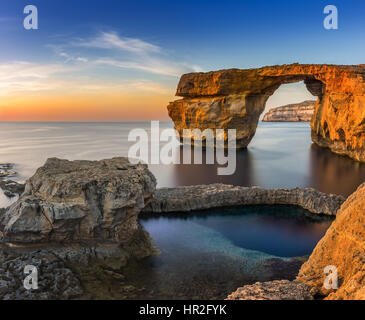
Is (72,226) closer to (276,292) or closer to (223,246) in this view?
(223,246)

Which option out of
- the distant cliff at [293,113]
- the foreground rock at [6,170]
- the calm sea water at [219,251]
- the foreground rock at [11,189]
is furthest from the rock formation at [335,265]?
the distant cliff at [293,113]

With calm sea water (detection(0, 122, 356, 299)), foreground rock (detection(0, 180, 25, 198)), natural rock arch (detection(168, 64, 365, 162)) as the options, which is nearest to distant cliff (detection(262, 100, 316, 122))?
natural rock arch (detection(168, 64, 365, 162))

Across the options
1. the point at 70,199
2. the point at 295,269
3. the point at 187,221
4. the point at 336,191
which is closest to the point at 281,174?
the point at 336,191

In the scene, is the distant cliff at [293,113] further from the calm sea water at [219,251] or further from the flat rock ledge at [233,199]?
the calm sea water at [219,251]

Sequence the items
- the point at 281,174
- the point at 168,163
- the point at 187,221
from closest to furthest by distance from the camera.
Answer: the point at 187,221 < the point at 281,174 < the point at 168,163

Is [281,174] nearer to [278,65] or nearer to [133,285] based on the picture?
[278,65]

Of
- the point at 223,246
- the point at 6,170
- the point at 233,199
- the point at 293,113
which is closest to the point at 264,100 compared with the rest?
the point at 233,199
